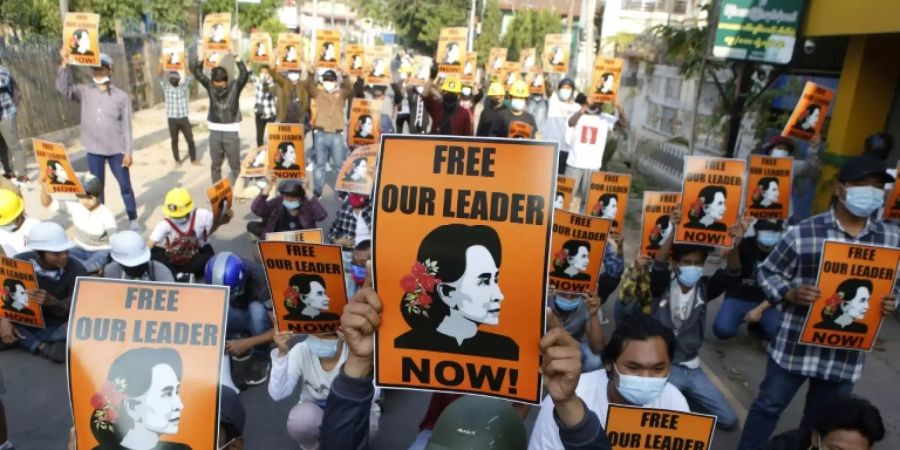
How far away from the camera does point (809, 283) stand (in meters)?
3.40

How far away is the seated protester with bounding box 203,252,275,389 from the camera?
441cm

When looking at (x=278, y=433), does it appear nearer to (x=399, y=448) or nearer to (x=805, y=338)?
(x=399, y=448)

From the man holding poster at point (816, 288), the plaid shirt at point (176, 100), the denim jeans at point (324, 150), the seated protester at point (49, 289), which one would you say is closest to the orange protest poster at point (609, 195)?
the man holding poster at point (816, 288)

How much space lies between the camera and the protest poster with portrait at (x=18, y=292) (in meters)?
4.23

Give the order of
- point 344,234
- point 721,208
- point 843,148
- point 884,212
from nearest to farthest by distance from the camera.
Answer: point 721,208 < point 884,212 < point 344,234 < point 843,148

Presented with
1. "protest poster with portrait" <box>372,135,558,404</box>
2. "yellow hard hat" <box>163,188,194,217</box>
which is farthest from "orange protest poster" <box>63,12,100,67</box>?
"protest poster with portrait" <box>372,135,558,404</box>

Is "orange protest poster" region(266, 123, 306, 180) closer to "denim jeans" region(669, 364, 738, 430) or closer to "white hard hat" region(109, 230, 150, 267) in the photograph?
"white hard hat" region(109, 230, 150, 267)

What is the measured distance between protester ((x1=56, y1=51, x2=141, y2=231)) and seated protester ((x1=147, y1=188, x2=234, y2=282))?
8.11 feet

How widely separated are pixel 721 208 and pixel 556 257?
1.31 m

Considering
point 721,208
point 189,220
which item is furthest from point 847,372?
point 189,220

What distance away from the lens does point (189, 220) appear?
5.27 metres

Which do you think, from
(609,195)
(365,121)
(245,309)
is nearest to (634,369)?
(609,195)

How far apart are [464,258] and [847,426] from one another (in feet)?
6.06

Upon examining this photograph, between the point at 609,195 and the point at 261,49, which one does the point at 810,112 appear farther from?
the point at 261,49
